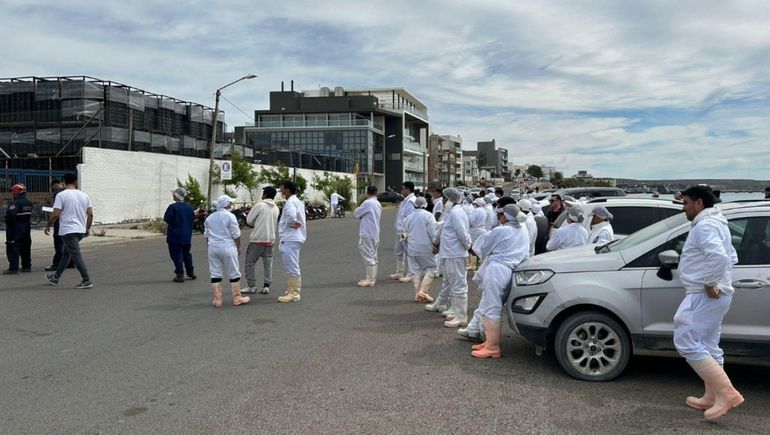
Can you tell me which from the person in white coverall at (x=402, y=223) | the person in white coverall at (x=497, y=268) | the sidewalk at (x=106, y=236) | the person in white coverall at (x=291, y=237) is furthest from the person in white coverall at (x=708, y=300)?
the sidewalk at (x=106, y=236)

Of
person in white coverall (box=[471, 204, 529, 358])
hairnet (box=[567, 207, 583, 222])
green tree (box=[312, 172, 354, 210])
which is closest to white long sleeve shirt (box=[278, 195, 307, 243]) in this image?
person in white coverall (box=[471, 204, 529, 358])

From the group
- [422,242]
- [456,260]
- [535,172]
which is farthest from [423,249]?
[535,172]

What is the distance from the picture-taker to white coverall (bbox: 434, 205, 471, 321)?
24.9 ft

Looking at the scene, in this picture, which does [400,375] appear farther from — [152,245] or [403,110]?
[403,110]

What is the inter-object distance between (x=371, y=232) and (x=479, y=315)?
4544 mm

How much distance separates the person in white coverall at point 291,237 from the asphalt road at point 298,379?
1.27 feet

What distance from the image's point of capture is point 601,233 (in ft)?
25.9

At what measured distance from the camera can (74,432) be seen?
13.8 ft

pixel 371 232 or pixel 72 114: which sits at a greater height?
pixel 72 114

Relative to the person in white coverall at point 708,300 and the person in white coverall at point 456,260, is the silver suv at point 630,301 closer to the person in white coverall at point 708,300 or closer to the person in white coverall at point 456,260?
the person in white coverall at point 708,300

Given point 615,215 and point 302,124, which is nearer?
point 615,215

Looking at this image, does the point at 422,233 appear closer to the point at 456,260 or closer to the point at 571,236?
the point at 456,260

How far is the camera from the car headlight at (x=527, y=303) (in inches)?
220

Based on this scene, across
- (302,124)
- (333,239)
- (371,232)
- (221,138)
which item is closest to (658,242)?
(371,232)
